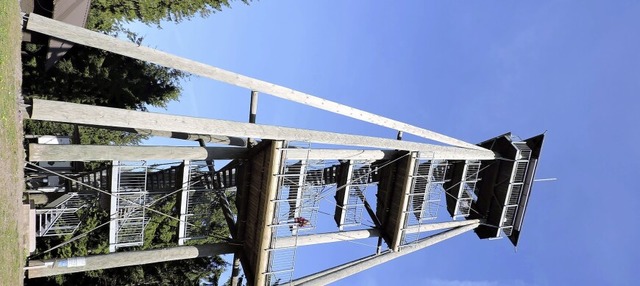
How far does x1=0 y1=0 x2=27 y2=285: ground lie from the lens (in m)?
15.0

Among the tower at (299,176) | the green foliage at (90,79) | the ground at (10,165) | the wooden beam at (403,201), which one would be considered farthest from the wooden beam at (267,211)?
the green foliage at (90,79)

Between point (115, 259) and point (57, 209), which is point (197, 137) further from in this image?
point (115, 259)

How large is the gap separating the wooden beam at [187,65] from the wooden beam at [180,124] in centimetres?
101

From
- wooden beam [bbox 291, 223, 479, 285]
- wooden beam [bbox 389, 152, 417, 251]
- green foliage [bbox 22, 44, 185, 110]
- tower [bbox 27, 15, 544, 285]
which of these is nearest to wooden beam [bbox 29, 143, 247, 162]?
tower [bbox 27, 15, 544, 285]

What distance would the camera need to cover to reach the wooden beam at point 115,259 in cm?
1750

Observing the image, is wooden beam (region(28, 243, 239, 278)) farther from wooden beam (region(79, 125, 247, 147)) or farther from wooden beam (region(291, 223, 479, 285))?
wooden beam (region(79, 125, 247, 147))

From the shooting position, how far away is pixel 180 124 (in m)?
16.4

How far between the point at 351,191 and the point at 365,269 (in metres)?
3.26

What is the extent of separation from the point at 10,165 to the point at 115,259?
4.62m

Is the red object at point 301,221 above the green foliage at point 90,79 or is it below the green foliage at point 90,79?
below

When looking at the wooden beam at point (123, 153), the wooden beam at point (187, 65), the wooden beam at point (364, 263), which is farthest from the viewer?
the wooden beam at point (364, 263)

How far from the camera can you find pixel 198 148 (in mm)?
18734

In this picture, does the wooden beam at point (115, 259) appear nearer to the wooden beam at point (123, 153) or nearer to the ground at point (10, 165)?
the ground at point (10, 165)

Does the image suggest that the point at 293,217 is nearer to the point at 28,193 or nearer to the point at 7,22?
the point at 28,193
